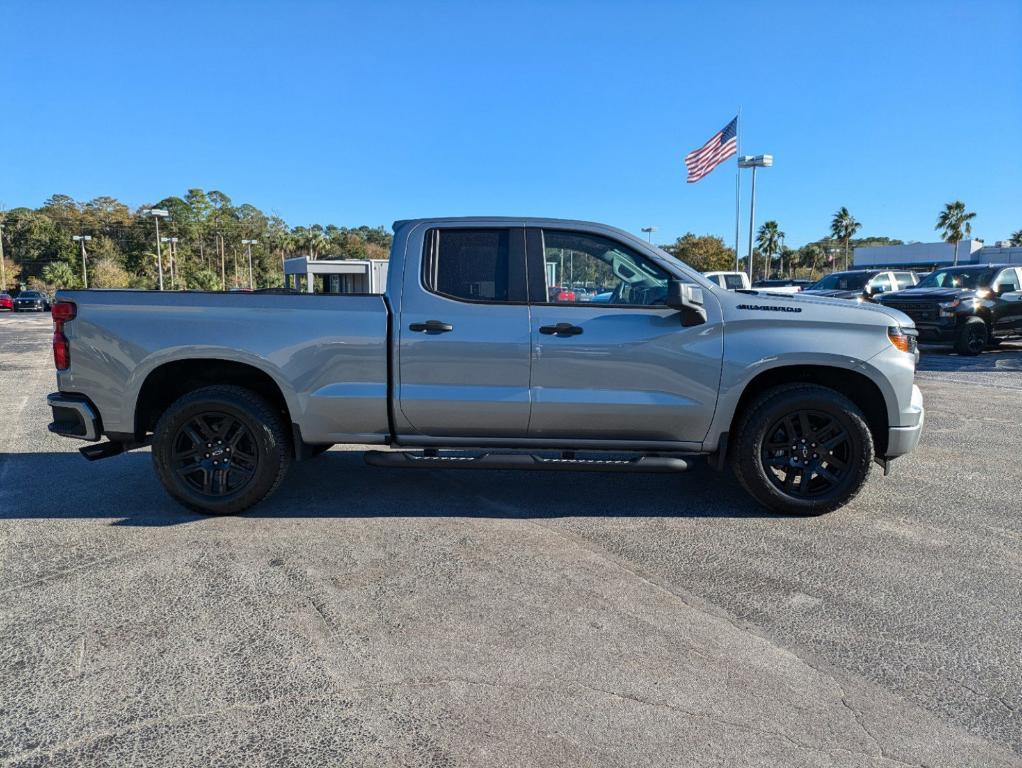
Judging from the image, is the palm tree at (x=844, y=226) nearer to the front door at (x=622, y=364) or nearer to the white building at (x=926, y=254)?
the white building at (x=926, y=254)

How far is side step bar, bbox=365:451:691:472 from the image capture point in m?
4.40

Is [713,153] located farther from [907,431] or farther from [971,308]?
[907,431]

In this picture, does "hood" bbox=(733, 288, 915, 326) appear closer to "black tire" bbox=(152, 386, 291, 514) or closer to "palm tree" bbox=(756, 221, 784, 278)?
"black tire" bbox=(152, 386, 291, 514)

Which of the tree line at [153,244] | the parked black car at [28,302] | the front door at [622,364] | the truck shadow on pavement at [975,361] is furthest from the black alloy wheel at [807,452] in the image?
the tree line at [153,244]

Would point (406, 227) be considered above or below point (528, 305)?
above

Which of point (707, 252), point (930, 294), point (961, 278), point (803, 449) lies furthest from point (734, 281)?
point (707, 252)

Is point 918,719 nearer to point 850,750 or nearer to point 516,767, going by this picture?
point 850,750

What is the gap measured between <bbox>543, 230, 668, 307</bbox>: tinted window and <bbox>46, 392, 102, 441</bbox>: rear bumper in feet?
9.99

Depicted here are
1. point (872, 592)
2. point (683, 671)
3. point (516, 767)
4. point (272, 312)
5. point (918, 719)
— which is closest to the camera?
point (516, 767)

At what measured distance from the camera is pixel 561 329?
14.5 feet

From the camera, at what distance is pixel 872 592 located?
3551 mm

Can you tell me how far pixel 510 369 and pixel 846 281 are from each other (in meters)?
19.6

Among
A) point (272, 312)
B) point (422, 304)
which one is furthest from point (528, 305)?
point (272, 312)

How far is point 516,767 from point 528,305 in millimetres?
2819
